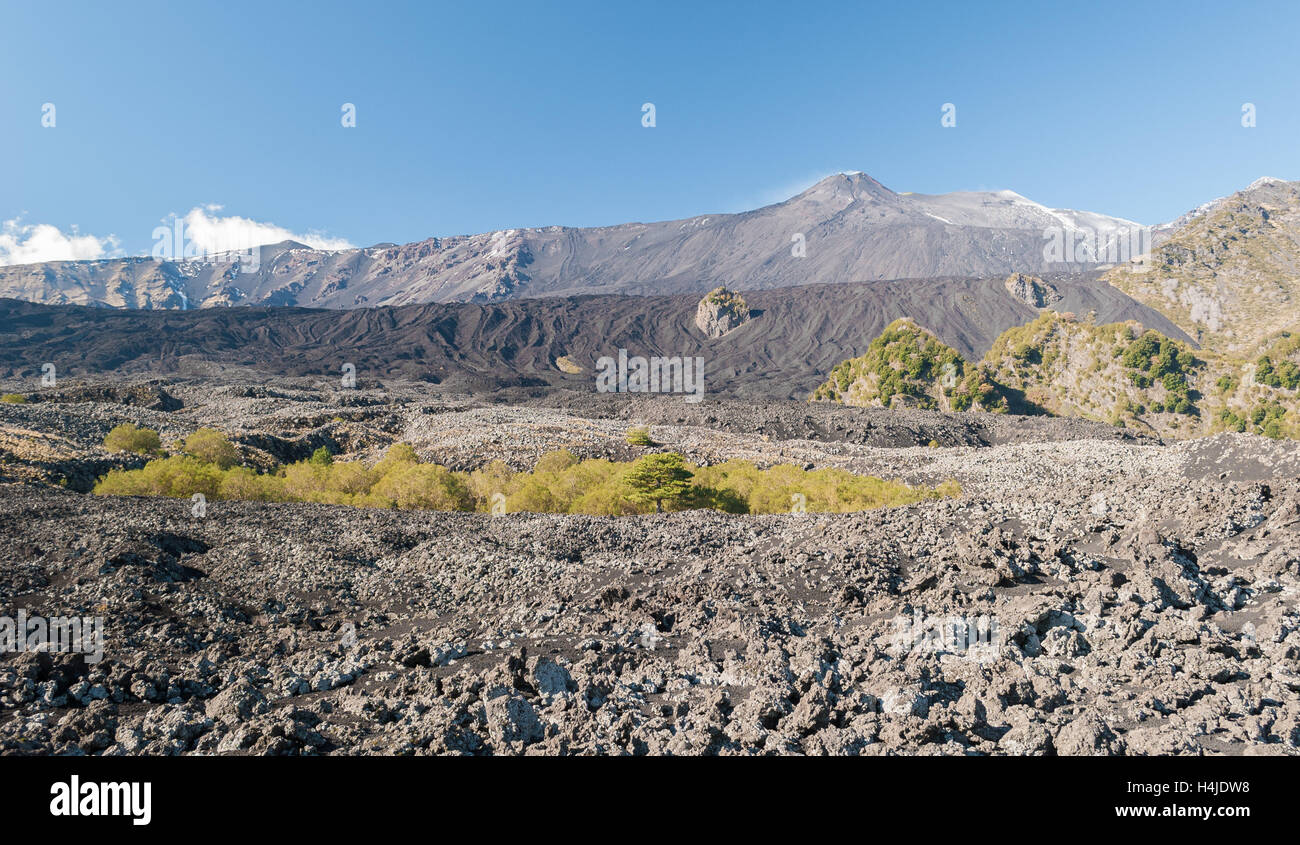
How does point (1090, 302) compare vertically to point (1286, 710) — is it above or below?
above

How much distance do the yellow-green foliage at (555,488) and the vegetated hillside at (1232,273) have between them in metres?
87.6

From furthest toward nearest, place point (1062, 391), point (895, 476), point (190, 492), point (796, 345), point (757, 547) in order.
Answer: point (796, 345) → point (1062, 391) → point (895, 476) → point (190, 492) → point (757, 547)

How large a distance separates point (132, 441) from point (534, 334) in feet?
326

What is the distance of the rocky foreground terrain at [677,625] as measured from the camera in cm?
641

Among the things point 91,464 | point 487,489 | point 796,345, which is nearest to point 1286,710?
point 487,489

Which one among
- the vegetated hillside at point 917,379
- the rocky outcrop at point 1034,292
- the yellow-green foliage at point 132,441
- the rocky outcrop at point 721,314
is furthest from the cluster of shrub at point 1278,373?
the rocky outcrop at point 721,314

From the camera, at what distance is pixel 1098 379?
60406 millimetres

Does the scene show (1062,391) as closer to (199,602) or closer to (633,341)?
(199,602)

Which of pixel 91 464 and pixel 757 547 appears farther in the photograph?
pixel 91 464

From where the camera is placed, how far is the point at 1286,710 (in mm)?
5969

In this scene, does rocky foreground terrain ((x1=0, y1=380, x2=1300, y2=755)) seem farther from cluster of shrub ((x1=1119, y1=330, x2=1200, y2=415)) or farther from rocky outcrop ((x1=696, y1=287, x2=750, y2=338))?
rocky outcrop ((x1=696, y1=287, x2=750, y2=338))

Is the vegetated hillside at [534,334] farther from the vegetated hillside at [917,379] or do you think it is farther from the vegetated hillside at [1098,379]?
the vegetated hillside at [1098,379]

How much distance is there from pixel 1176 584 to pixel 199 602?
49.0 feet

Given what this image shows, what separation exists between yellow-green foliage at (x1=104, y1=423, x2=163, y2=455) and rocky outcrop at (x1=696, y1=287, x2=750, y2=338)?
338 ft
